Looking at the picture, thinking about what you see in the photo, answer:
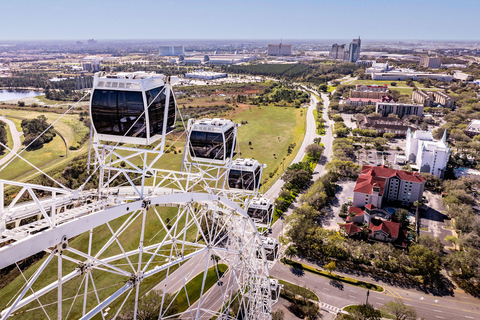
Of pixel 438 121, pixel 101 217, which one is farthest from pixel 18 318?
pixel 438 121

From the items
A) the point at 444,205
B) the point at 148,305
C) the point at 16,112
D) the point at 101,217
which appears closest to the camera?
the point at 101,217

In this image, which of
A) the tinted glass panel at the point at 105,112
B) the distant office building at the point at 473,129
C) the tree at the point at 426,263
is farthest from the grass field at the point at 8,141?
the distant office building at the point at 473,129

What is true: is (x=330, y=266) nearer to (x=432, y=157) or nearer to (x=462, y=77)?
(x=432, y=157)

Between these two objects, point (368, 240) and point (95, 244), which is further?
point (368, 240)

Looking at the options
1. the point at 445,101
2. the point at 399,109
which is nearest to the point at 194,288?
the point at 399,109

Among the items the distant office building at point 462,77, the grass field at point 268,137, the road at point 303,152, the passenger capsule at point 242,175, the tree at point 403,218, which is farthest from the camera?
the distant office building at point 462,77

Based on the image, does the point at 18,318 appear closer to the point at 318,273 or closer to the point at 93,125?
the point at 93,125

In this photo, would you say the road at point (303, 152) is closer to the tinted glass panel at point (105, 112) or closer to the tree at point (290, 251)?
the tree at point (290, 251)
